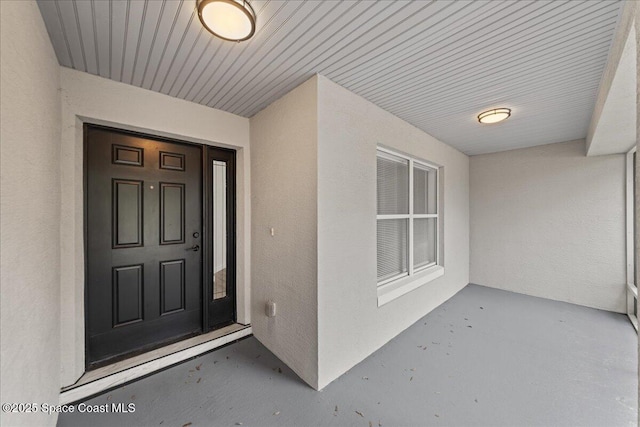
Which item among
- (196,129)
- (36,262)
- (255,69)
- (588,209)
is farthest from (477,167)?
(36,262)

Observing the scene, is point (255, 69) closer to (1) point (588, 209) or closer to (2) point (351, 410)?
(2) point (351, 410)

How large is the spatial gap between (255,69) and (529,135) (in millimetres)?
3941

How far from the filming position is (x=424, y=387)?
1950 millimetres

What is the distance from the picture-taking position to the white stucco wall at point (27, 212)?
3.11ft

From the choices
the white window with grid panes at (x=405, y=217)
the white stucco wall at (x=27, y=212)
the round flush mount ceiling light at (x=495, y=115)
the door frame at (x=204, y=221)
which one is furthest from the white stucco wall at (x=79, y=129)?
the round flush mount ceiling light at (x=495, y=115)

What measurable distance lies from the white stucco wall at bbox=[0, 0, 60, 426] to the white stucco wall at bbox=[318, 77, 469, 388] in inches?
63.0

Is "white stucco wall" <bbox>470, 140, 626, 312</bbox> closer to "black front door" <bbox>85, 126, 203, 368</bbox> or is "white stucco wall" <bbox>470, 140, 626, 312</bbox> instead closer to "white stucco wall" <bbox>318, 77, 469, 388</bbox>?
"white stucco wall" <bbox>318, 77, 469, 388</bbox>

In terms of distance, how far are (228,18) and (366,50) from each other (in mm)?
912

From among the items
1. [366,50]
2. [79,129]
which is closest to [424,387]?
[366,50]

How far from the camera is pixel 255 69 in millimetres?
1867

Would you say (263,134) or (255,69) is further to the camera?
(263,134)

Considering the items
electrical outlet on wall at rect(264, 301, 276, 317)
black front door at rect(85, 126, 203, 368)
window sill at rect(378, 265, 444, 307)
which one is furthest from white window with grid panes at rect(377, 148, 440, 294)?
black front door at rect(85, 126, 203, 368)

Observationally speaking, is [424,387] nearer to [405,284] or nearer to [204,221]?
[405,284]

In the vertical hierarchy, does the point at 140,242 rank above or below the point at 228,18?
below
